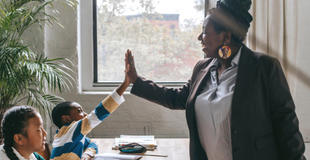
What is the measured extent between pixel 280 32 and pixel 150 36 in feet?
4.35

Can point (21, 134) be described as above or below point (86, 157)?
above

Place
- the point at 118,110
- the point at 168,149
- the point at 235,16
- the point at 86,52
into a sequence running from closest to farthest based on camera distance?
1. the point at 235,16
2. the point at 168,149
3. the point at 118,110
4. the point at 86,52

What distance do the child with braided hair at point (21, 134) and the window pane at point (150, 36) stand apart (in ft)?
5.10

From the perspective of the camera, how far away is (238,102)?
1.20m

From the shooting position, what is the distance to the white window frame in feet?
8.89

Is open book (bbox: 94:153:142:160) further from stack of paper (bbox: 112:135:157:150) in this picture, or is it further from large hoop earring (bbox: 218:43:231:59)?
large hoop earring (bbox: 218:43:231:59)

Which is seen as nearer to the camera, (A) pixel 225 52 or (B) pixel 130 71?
(A) pixel 225 52

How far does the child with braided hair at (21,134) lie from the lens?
48.5 inches

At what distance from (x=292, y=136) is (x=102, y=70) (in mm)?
2087

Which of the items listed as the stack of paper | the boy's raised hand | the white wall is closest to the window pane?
the white wall

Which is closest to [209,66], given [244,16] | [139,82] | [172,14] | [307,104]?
[244,16]

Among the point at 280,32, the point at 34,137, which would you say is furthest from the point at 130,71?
the point at 280,32

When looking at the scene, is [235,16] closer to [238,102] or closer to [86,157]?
[238,102]

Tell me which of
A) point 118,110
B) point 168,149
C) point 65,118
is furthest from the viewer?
point 118,110
